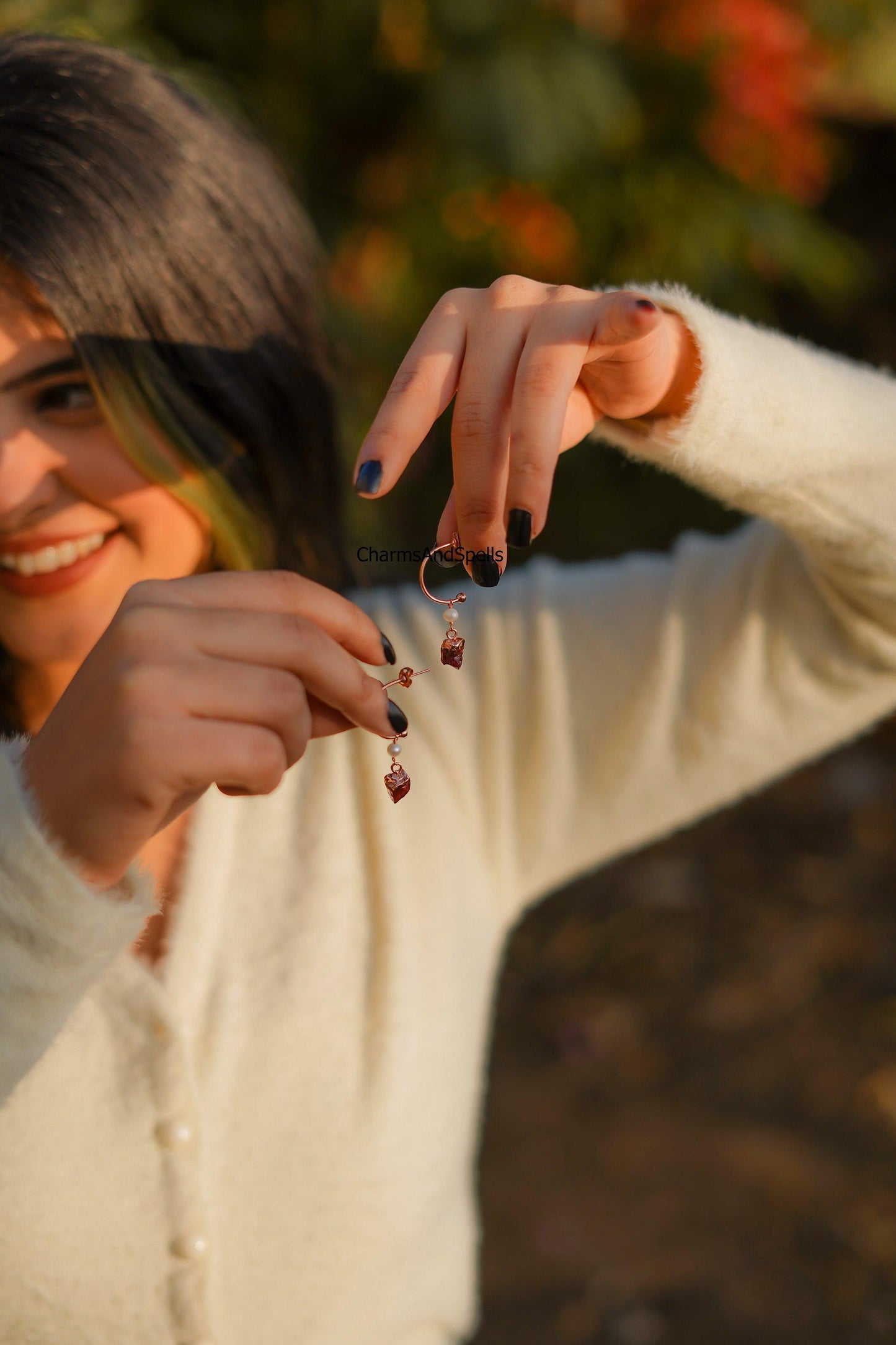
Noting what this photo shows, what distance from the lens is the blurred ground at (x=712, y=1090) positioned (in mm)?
1733

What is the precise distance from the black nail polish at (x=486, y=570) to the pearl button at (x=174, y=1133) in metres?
0.50

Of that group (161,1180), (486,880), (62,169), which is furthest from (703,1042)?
(62,169)

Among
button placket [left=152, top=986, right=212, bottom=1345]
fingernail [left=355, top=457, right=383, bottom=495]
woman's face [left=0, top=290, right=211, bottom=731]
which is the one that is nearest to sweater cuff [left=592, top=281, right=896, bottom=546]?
fingernail [left=355, top=457, right=383, bottom=495]

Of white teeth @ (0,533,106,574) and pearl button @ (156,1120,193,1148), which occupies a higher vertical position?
white teeth @ (0,533,106,574)

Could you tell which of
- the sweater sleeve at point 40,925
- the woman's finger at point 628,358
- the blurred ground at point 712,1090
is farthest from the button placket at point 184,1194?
the blurred ground at point 712,1090

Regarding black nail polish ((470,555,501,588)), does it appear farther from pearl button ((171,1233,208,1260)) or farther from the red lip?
pearl button ((171,1233,208,1260))

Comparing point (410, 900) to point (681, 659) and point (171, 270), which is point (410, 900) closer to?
point (681, 659)

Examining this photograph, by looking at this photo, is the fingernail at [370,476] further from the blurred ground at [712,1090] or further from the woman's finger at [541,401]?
the blurred ground at [712,1090]

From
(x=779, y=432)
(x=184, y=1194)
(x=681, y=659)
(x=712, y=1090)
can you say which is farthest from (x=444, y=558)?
(x=712, y=1090)

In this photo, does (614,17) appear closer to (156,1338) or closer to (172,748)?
(172,748)

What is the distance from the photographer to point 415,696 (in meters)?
1.07

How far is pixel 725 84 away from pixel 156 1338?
1.92 m

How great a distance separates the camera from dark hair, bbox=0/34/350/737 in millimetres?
812

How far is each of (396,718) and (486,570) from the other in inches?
4.3
